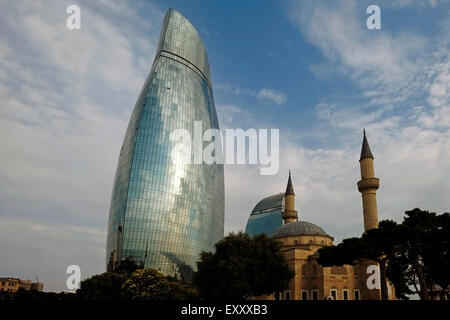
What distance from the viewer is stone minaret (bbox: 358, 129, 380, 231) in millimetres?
64125

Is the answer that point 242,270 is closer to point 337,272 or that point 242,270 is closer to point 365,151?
point 337,272

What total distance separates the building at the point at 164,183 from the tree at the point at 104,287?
23505 millimetres

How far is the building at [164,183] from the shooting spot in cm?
9356

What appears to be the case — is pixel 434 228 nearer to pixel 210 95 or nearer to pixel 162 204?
pixel 162 204

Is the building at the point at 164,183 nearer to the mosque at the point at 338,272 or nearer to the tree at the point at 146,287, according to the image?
the tree at the point at 146,287

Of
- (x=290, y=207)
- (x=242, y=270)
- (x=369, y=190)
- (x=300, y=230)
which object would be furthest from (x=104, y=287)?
(x=369, y=190)

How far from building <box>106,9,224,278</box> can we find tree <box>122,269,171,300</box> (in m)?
34.1

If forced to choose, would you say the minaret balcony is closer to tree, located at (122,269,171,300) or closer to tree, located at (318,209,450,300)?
tree, located at (318,209,450,300)

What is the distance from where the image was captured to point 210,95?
125250mm

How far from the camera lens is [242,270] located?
4959 centimetres

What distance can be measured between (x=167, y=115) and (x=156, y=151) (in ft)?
37.0

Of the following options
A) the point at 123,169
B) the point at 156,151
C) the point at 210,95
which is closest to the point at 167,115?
the point at 156,151

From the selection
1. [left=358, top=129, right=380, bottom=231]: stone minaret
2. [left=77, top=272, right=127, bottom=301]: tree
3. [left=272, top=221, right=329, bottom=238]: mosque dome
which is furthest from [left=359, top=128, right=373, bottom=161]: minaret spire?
[left=77, top=272, right=127, bottom=301]: tree

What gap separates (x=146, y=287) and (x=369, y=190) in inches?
1597
